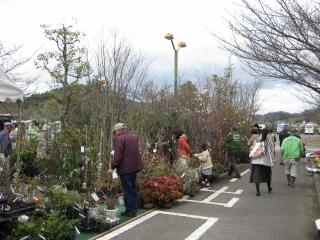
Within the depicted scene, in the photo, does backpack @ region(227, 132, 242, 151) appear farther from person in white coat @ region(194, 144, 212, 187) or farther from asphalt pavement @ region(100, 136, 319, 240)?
asphalt pavement @ region(100, 136, 319, 240)

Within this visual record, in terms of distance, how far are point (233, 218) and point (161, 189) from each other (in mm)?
1710

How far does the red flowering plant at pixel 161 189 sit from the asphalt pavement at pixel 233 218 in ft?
0.84

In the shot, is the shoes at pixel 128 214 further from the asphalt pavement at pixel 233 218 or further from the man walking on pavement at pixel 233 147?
the man walking on pavement at pixel 233 147

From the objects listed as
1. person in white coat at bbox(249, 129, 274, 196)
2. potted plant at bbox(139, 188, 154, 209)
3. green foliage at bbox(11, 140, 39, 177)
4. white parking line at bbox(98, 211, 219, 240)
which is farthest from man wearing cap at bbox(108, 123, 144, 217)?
green foliage at bbox(11, 140, 39, 177)

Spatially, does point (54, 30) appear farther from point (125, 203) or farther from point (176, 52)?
point (125, 203)

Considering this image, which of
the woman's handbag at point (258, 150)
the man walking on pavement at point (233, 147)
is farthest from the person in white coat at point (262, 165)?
the man walking on pavement at point (233, 147)

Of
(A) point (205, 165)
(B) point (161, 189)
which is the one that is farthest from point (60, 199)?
(A) point (205, 165)

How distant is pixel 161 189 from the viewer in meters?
9.97

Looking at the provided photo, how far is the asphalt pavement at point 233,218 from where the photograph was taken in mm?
7797

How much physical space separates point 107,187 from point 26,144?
4843 millimetres

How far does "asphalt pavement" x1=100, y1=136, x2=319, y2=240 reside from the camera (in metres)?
7.80

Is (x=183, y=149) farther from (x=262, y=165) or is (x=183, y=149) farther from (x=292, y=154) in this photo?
(x=292, y=154)

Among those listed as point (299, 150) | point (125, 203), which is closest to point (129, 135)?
point (125, 203)

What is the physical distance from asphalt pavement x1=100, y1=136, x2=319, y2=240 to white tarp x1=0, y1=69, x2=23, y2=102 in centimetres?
269
